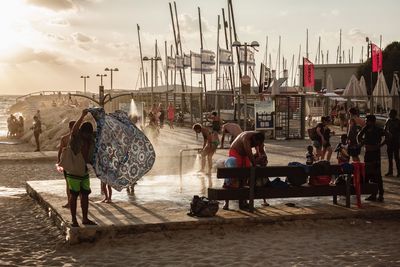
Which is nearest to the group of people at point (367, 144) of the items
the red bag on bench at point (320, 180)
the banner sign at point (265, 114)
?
the red bag on bench at point (320, 180)

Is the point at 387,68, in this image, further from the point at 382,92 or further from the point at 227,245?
the point at 227,245

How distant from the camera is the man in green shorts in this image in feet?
30.4

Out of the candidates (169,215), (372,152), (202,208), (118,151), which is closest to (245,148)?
(202,208)

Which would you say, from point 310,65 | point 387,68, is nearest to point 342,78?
point 387,68

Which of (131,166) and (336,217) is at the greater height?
(131,166)

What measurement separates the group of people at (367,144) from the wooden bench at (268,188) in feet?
2.68

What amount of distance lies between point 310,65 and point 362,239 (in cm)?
3115

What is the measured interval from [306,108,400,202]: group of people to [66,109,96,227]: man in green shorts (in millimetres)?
5035

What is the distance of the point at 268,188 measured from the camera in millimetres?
10695

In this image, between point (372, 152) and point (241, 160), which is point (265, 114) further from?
point (241, 160)

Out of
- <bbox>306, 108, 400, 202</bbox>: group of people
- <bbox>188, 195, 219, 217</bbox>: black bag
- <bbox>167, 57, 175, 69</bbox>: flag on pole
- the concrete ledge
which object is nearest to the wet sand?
the concrete ledge

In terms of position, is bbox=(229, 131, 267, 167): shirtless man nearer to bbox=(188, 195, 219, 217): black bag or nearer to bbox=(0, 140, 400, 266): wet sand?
bbox=(188, 195, 219, 217): black bag

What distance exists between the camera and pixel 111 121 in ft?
35.8

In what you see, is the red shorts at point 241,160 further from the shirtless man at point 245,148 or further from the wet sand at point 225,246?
the wet sand at point 225,246
